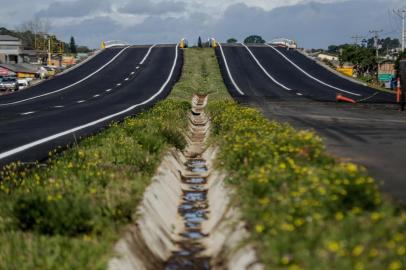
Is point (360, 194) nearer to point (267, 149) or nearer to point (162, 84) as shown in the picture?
point (267, 149)

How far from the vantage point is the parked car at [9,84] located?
71750 mm

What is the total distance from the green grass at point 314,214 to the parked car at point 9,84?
62899 millimetres

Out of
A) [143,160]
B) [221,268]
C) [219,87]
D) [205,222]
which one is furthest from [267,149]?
[219,87]

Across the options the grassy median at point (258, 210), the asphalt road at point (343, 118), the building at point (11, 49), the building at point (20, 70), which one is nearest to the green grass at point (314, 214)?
the grassy median at point (258, 210)

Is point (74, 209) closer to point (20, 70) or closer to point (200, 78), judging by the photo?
point (200, 78)

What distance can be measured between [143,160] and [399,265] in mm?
8711

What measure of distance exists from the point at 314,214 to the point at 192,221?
4875mm

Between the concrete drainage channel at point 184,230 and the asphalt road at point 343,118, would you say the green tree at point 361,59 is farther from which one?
the concrete drainage channel at point 184,230

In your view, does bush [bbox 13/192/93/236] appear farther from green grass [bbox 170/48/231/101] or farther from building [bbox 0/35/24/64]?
building [bbox 0/35/24/64]

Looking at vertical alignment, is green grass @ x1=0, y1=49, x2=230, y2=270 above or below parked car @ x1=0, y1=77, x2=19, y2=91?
above

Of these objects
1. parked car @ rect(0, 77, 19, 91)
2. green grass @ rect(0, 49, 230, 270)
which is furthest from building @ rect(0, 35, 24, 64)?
green grass @ rect(0, 49, 230, 270)

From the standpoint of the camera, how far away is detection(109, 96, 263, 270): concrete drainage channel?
27.5 ft

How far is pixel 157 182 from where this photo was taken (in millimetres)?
12898

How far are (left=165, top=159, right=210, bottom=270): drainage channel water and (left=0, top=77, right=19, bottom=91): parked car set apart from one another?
2227 inches
